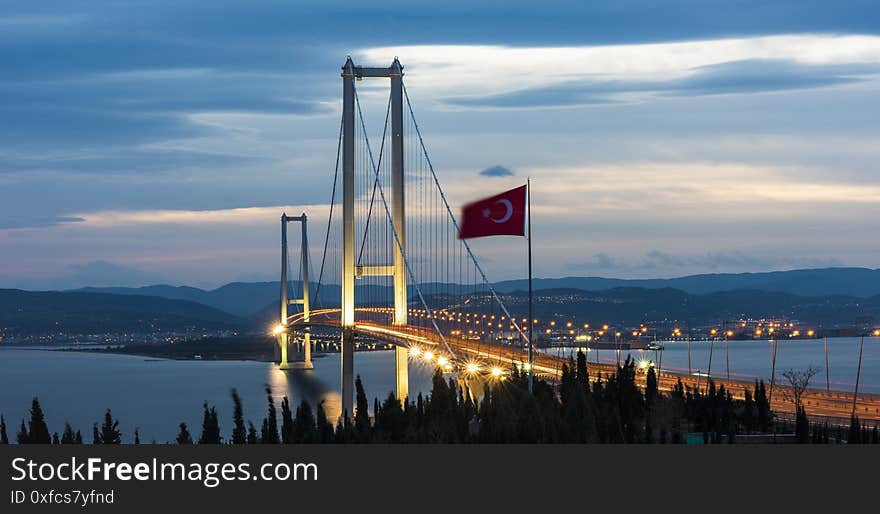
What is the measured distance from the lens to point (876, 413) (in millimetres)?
40156

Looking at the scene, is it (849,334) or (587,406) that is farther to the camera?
(849,334)

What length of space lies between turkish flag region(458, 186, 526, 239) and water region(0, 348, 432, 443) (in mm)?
30053

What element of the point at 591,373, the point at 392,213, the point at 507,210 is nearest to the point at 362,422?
the point at 507,210

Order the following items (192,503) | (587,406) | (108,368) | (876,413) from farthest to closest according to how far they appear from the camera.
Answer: (108,368) → (876,413) → (587,406) → (192,503)

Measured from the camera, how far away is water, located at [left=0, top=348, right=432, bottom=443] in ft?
218

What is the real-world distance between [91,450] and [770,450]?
1011 cm

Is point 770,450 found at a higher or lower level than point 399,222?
lower

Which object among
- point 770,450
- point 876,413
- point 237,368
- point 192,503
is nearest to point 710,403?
point 876,413

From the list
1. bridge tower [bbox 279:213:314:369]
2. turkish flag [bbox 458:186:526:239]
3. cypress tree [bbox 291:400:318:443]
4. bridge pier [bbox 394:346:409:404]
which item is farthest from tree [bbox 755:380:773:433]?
bridge tower [bbox 279:213:314:369]

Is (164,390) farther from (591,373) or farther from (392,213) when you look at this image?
(591,373)

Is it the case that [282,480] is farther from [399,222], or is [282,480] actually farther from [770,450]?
[399,222]

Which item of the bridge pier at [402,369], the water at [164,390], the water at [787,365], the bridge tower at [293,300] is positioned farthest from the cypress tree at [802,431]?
the bridge tower at [293,300]

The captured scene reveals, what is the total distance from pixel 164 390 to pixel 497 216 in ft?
234

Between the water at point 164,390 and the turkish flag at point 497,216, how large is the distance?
98.6 feet
